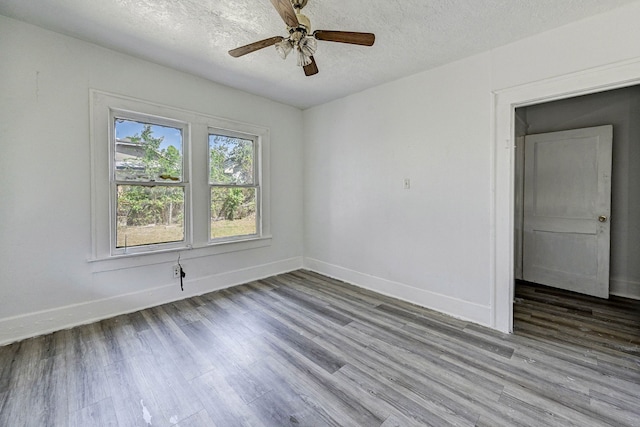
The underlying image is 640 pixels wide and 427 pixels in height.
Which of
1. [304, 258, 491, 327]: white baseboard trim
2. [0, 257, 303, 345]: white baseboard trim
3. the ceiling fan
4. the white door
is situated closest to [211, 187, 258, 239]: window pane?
[0, 257, 303, 345]: white baseboard trim

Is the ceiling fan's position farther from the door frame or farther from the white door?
the white door

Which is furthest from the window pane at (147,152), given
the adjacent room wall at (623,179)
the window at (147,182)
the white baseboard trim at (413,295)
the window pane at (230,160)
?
the adjacent room wall at (623,179)

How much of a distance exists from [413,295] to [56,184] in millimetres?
3794

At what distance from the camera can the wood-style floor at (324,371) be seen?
155cm

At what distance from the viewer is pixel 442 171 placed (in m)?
2.90

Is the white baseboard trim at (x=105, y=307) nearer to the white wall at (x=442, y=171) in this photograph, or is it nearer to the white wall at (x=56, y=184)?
the white wall at (x=56, y=184)

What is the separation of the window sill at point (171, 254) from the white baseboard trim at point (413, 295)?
1137mm

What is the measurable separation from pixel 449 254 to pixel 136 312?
11.2 ft

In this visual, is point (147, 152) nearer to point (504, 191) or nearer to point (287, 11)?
point (287, 11)

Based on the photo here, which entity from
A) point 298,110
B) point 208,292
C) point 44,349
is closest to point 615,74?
point 298,110

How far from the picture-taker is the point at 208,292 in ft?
11.3

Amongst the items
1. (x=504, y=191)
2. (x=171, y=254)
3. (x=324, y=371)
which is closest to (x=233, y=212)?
(x=171, y=254)

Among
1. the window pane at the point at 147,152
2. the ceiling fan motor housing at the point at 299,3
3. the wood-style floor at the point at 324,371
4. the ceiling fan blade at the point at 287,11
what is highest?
the ceiling fan motor housing at the point at 299,3

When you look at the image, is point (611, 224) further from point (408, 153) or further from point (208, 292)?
point (208, 292)
